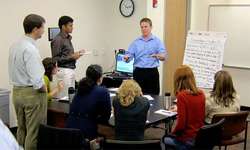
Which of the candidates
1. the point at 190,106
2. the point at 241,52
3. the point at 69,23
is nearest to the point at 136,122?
the point at 190,106

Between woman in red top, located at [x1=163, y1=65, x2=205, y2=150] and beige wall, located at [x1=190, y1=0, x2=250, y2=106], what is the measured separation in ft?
10.5

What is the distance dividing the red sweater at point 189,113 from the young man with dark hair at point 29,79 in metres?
1.31

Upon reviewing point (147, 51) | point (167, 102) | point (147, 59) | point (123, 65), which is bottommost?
point (167, 102)

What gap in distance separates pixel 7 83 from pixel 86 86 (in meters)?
2.41

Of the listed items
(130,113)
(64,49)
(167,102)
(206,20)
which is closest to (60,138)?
(130,113)

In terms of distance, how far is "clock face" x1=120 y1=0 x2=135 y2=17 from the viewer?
6.73 m

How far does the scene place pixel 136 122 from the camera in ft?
10.8

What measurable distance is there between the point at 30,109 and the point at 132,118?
109cm

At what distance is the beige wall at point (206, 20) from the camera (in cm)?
652

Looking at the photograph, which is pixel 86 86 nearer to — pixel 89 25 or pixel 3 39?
pixel 3 39

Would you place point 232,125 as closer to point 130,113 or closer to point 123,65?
point 130,113

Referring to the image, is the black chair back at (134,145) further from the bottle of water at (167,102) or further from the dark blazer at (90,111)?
the bottle of water at (167,102)

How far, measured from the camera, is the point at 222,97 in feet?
12.2

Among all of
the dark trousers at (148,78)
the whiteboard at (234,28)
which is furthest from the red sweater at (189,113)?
the whiteboard at (234,28)
